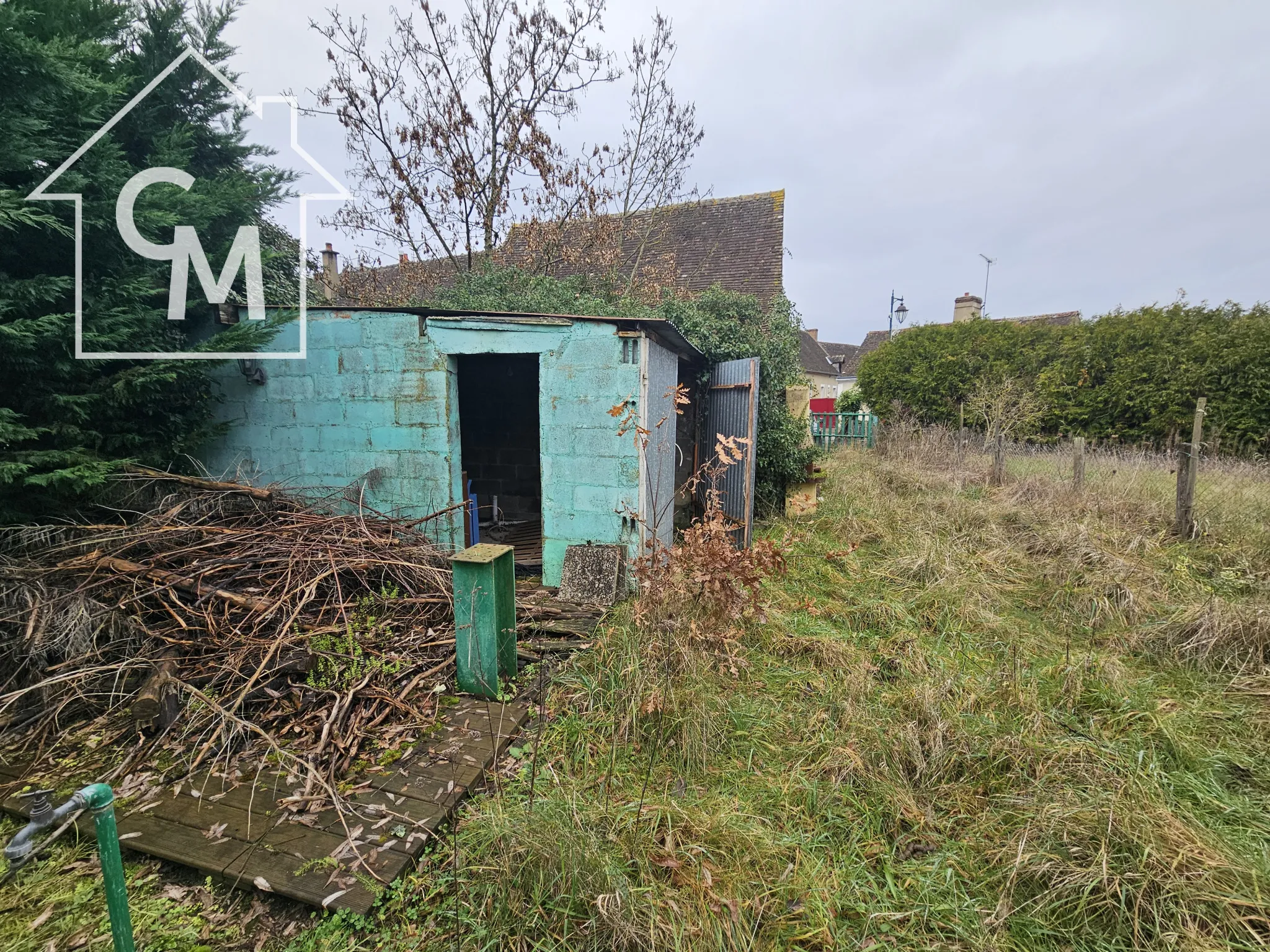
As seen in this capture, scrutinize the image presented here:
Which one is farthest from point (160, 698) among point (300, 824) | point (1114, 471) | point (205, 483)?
point (1114, 471)

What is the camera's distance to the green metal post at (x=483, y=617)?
322cm

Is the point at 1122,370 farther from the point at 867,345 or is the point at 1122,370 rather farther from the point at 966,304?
the point at 867,345

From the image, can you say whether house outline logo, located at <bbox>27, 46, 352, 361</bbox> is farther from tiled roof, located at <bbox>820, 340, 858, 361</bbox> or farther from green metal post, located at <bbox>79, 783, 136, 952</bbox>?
tiled roof, located at <bbox>820, 340, 858, 361</bbox>

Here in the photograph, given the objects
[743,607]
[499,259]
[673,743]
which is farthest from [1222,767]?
[499,259]

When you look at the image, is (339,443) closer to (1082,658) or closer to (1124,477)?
(1082,658)

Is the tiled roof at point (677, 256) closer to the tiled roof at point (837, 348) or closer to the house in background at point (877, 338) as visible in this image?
the house in background at point (877, 338)

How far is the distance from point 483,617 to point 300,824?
129 cm

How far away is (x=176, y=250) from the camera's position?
446cm

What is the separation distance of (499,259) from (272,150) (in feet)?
15.3

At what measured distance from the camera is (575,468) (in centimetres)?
471

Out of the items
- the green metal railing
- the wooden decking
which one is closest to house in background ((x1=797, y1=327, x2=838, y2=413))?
the green metal railing

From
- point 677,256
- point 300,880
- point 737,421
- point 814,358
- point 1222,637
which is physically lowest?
point 300,880

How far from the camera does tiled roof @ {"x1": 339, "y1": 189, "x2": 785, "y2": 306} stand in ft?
32.3

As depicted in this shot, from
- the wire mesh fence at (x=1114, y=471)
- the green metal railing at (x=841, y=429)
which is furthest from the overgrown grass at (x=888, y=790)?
the green metal railing at (x=841, y=429)
